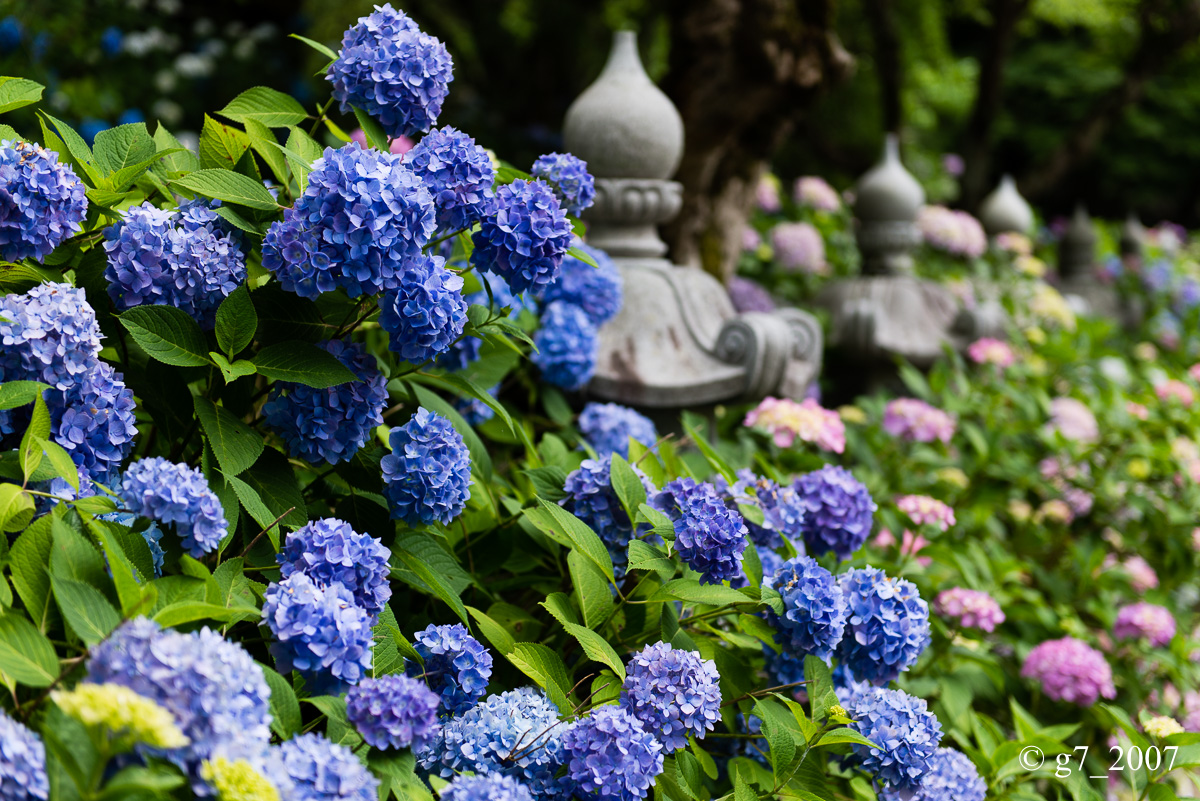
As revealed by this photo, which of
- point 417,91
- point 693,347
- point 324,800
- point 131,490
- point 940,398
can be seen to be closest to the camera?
point 324,800

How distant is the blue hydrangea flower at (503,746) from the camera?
1252mm

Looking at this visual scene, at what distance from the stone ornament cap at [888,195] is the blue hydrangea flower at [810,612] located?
3.43 metres

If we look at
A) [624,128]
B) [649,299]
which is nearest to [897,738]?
[649,299]

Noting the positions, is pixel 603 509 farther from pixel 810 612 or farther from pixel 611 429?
pixel 611 429

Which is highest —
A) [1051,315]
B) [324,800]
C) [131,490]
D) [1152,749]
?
[131,490]

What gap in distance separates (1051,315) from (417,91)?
3.87 meters

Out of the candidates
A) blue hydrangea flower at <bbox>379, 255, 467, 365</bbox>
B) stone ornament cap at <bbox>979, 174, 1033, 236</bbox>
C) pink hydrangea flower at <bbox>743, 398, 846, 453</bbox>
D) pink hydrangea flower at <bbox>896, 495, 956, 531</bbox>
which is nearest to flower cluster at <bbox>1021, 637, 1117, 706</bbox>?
pink hydrangea flower at <bbox>896, 495, 956, 531</bbox>

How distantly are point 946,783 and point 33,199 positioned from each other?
156 cm

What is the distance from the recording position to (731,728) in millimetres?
1598

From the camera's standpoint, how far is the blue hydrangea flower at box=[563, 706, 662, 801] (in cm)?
118

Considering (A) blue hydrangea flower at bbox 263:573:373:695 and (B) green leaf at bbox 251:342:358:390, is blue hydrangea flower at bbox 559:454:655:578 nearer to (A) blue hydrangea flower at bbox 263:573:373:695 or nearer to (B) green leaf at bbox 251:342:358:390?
(B) green leaf at bbox 251:342:358:390

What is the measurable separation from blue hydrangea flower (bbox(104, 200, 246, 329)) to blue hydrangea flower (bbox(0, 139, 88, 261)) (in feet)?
0.22

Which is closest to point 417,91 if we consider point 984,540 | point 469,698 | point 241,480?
point 241,480

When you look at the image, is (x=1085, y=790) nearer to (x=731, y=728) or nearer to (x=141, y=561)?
(x=731, y=728)
